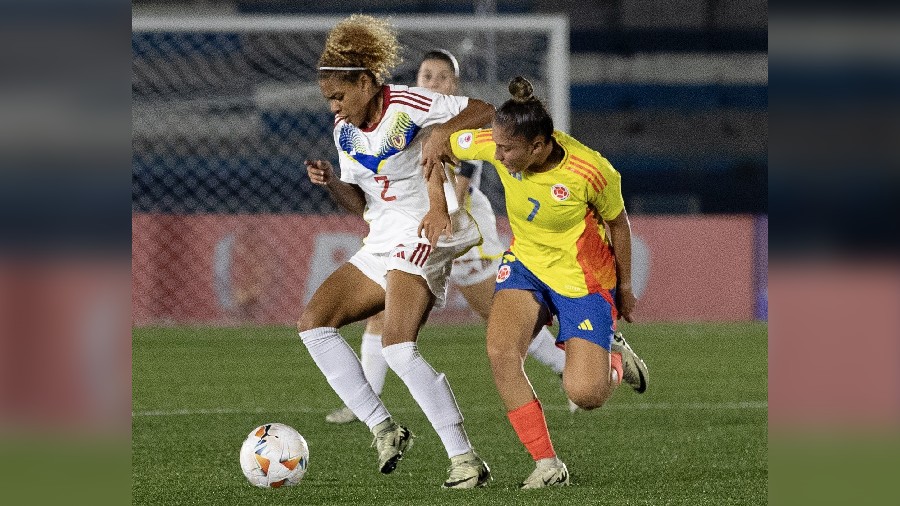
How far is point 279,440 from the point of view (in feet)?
15.9

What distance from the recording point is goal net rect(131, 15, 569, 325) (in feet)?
42.7

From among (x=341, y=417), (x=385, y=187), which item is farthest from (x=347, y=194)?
(x=341, y=417)

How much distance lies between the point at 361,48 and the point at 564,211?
1030 millimetres

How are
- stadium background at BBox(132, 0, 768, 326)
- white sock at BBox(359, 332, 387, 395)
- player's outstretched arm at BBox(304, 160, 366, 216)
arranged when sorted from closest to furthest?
1. player's outstretched arm at BBox(304, 160, 366, 216)
2. white sock at BBox(359, 332, 387, 395)
3. stadium background at BBox(132, 0, 768, 326)

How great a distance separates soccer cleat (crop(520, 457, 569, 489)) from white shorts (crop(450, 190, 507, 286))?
6.12ft

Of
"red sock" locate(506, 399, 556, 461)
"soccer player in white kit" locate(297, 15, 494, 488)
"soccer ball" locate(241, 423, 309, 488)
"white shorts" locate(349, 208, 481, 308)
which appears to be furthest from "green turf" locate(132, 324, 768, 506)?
"white shorts" locate(349, 208, 481, 308)

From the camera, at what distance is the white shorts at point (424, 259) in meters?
5.19

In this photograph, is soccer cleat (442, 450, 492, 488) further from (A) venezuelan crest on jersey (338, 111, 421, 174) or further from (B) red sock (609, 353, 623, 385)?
(A) venezuelan crest on jersey (338, 111, 421, 174)

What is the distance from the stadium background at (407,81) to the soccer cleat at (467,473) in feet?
11.3
